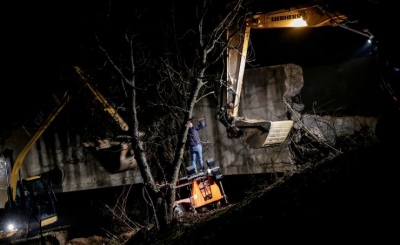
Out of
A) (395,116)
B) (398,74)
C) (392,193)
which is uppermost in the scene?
(398,74)

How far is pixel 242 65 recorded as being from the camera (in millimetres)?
8875

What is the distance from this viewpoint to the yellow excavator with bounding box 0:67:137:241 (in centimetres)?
1002

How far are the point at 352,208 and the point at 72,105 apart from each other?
13.8 metres

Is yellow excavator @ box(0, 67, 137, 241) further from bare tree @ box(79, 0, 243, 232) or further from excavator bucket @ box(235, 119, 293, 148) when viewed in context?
excavator bucket @ box(235, 119, 293, 148)

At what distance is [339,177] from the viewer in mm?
3947

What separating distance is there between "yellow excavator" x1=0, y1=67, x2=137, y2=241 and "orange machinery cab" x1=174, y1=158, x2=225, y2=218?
310cm

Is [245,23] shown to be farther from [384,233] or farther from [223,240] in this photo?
[384,233]

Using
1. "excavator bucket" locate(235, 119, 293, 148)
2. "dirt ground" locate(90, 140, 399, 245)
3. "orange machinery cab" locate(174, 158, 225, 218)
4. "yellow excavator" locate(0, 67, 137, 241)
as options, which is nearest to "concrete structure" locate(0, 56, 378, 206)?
"yellow excavator" locate(0, 67, 137, 241)

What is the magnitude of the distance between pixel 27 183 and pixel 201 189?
235 inches

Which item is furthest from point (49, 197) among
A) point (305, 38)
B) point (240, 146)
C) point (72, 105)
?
point (305, 38)

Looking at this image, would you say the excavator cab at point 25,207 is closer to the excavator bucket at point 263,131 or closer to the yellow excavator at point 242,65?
the yellow excavator at point 242,65

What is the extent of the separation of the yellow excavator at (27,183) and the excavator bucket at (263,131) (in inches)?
167

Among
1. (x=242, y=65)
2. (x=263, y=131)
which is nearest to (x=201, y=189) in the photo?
(x=263, y=131)

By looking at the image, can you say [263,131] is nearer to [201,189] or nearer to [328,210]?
[201,189]
